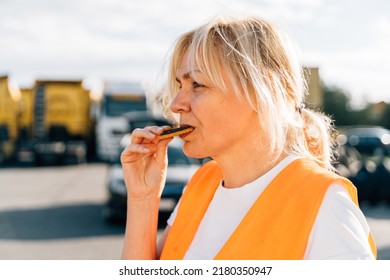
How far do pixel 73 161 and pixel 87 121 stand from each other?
173 centimetres

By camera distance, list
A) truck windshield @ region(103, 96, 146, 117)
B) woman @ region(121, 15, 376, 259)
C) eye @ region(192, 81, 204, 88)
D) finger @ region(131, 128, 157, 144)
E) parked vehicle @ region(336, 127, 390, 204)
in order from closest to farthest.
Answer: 1. woman @ region(121, 15, 376, 259)
2. eye @ region(192, 81, 204, 88)
3. finger @ region(131, 128, 157, 144)
4. parked vehicle @ region(336, 127, 390, 204)
5. truck windshield @ region(103, 96, 146, 117)

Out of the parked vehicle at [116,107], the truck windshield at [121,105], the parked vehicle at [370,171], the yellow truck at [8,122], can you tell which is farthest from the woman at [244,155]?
the yellow truck at [8,122]

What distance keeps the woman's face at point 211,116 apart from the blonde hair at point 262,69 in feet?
0.10

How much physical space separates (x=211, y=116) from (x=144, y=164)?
0.36 metres

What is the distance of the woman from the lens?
1.41 m

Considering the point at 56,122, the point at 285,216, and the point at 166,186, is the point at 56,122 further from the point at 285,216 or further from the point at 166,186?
the point at 285,216

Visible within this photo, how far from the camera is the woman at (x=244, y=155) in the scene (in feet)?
4.64

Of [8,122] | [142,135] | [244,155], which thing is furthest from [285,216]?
[8,122]

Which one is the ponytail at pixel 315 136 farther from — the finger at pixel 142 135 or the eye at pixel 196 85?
the finger at pixel 142 135

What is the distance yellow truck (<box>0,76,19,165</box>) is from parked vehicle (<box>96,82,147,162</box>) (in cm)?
313

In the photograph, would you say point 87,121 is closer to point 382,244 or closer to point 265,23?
point 382,244

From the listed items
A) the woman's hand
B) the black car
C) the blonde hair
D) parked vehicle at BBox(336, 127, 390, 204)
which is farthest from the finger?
parked vehicle at BBox(336, 127, 390, 204)

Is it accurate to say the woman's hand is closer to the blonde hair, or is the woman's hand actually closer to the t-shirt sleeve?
the blonde hair
